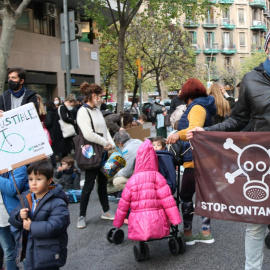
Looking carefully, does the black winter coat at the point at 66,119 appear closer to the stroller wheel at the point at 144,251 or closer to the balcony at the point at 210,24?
the stroller wheel at the point at 144,251

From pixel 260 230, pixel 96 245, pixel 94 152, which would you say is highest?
pixel 94 152

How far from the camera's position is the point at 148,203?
12.8 feet

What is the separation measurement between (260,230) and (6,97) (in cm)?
275

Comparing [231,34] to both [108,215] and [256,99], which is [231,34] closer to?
[108,215]

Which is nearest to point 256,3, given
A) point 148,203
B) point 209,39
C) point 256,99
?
point 209,39

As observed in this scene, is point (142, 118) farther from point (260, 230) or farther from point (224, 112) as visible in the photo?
point (260, 230)

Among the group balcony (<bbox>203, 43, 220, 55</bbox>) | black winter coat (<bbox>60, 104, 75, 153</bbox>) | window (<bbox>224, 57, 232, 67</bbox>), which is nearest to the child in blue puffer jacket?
black winter coat (<bbox>60, 104, 75, 153</bbox>)

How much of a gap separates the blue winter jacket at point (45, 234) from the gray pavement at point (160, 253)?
117cm

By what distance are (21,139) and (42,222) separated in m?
0.77

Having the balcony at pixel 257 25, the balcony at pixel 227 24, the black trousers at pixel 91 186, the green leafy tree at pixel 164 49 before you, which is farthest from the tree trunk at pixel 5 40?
the balcony at pixel 257 25

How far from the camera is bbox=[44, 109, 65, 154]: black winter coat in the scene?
384 inches

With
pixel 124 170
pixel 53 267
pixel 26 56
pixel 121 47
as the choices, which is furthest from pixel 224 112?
pixel 26 56

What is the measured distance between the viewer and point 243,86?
123 inches

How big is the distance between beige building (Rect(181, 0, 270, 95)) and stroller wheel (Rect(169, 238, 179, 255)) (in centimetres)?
6140
